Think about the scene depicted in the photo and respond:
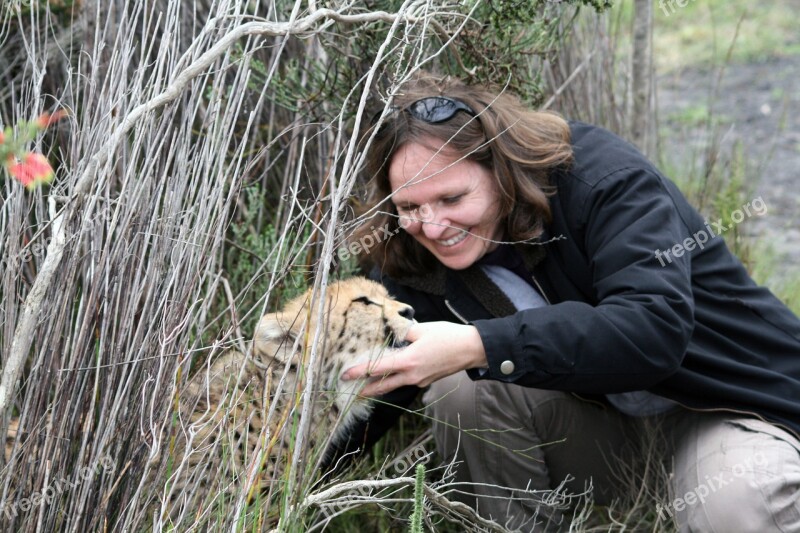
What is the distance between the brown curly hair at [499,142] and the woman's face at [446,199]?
0.09 ft

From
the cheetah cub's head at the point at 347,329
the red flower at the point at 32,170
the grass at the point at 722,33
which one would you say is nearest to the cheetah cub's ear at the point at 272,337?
the cheetah cub's head at the point at 347,329

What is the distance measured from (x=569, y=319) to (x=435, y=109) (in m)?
0.68

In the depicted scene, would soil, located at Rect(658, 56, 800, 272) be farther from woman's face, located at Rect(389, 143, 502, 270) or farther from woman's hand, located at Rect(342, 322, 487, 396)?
woman's hand, located at Rect(342, 322, 487, 396)

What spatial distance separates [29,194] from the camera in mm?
2559

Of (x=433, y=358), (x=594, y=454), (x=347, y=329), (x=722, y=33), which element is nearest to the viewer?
(x=433, y=358)

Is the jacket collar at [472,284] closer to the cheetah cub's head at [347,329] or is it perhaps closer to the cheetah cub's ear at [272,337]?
the cheetah cub's head at [347,329]

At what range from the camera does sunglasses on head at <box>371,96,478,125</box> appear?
102 inches

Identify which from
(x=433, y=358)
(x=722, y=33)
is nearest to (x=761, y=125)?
(x=722, y=33)

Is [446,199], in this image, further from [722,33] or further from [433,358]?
[722,33]

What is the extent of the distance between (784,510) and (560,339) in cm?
73

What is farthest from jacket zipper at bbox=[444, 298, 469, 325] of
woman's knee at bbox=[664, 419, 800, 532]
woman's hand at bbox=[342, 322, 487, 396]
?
woman's knee at bbox=[664, 419, 800, 532]

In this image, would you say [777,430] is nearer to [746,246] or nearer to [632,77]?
[746,246]

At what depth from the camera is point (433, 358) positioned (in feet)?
7.50

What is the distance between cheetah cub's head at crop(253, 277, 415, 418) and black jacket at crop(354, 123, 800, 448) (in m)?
0.20
